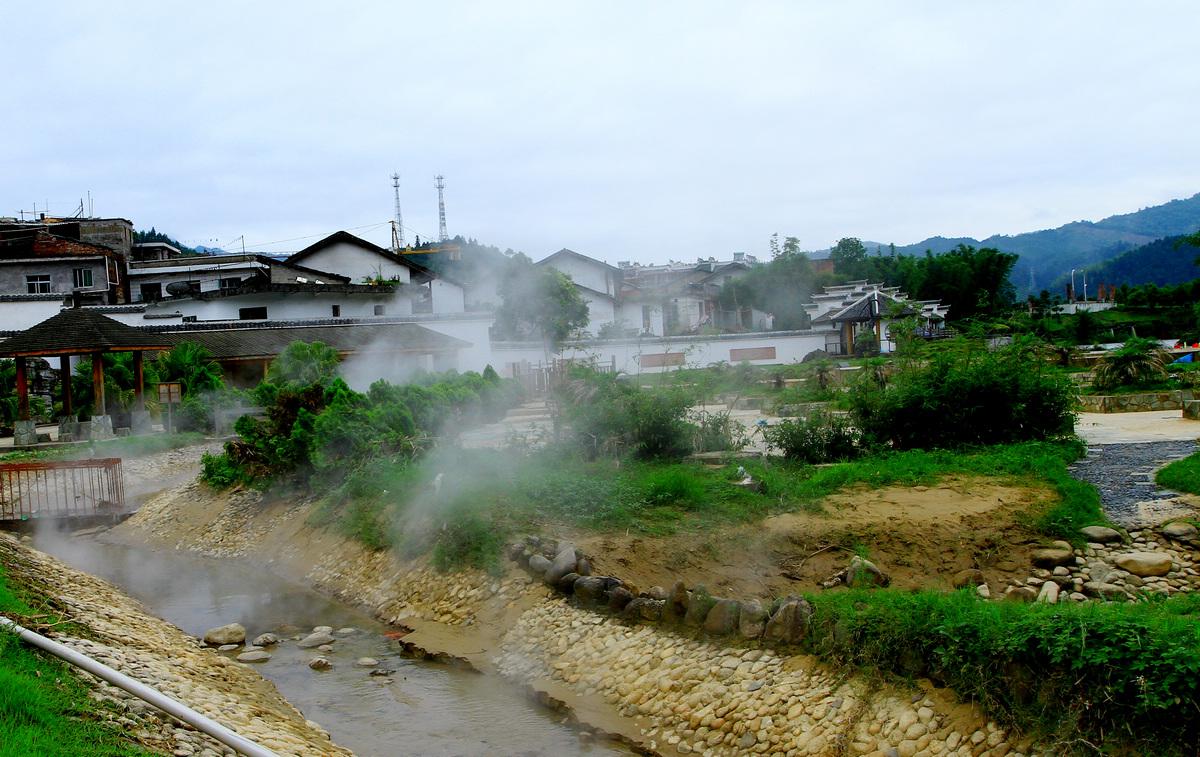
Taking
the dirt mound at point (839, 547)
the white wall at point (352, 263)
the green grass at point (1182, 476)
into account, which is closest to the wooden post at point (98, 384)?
the white wall at point (352, 263)

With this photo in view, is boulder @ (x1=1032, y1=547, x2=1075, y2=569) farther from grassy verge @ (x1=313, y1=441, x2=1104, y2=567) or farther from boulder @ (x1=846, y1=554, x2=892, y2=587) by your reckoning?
boulder @ (x1=846, y1=554, x2=892, y2=587)

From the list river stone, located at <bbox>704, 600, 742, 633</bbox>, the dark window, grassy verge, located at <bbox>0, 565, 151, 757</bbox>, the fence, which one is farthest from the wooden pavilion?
river stone, located at <bbox>704, 600, 742, 633</bbox>

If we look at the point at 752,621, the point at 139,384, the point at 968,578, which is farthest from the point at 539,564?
the point at 139,384

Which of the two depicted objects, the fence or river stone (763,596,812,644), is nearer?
river stone (763,596,812,644)

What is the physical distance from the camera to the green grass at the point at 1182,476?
1110 centimetres

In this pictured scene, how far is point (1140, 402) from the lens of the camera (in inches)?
799

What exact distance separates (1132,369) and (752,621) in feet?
57.8

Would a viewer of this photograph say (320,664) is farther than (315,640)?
No

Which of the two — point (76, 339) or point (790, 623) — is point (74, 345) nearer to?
point (76, 339)

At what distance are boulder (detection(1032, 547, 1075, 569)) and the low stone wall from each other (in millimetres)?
11774

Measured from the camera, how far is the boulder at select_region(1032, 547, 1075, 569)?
9469 mm

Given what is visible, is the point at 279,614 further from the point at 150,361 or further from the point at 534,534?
the point at 150,361

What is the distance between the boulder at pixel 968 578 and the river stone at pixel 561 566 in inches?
145

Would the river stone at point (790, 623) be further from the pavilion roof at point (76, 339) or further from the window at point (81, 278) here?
the window at point (81, 278)
